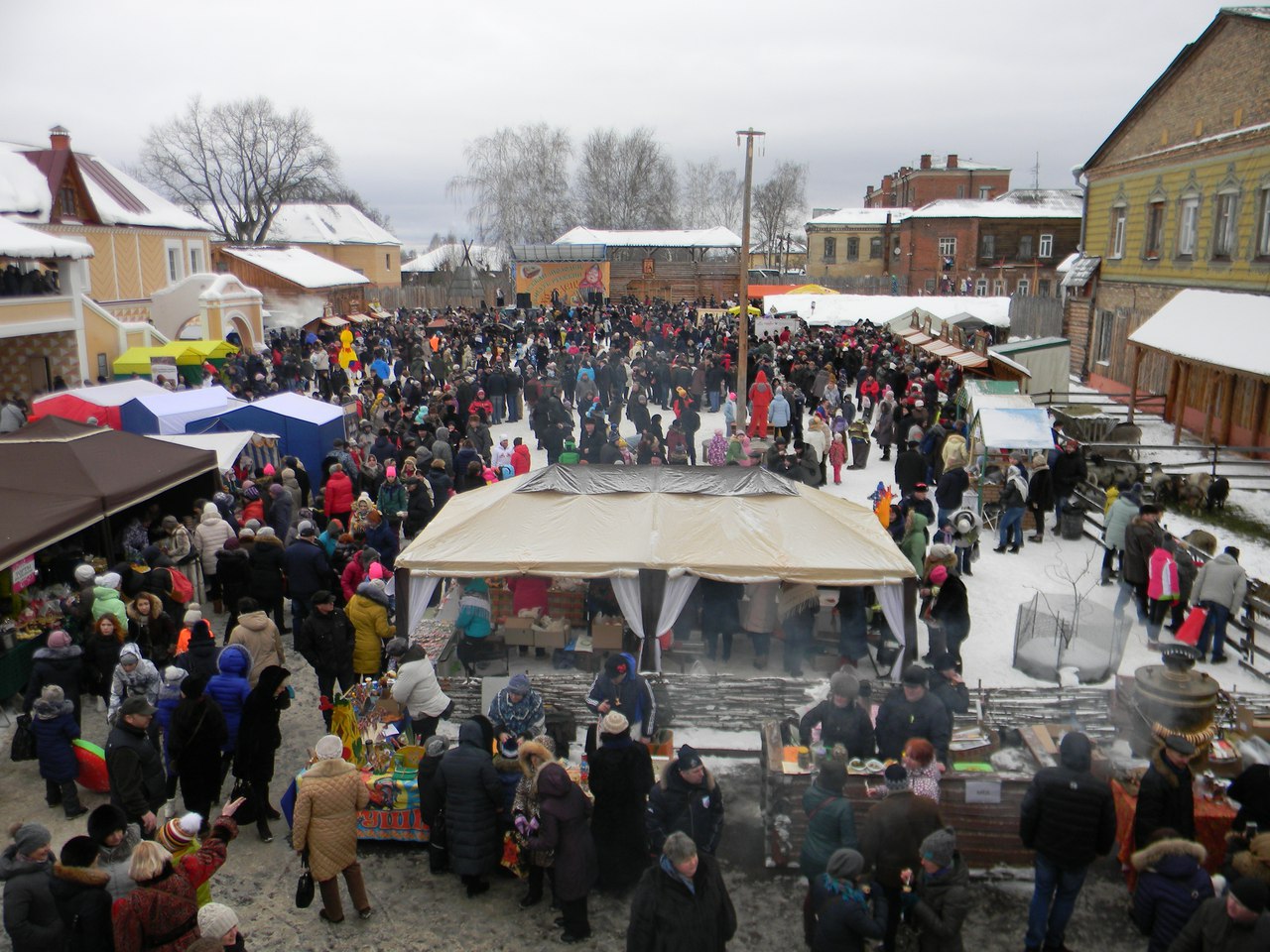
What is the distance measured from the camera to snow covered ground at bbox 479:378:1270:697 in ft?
27.9

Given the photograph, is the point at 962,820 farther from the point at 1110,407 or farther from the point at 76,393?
the point at 1110,407

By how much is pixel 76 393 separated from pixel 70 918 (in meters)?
12.4

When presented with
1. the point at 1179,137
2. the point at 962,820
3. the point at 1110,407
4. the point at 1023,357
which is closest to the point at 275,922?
the point at 962,820

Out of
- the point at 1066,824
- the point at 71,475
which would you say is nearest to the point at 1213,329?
the point at 1066,824

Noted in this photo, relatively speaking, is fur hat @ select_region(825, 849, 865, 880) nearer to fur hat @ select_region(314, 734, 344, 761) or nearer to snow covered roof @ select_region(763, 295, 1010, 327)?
fur hat @ select_region(314, 734, 344, 761)

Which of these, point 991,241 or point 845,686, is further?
point 991,241

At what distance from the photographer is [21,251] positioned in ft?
54.9

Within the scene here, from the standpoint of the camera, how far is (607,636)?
338 inches

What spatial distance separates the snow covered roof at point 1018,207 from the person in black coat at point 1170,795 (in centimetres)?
4566

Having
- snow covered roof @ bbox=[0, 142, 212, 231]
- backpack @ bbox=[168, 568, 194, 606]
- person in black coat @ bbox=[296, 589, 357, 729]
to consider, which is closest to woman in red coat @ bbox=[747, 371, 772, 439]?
backpack @ bbox=[168, 568, 194, 606]

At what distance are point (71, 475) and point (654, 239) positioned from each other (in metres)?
38.6

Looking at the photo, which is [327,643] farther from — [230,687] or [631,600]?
[631,600]

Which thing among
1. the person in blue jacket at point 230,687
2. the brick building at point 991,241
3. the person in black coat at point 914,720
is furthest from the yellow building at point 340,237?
the person in black coat at point 914,720

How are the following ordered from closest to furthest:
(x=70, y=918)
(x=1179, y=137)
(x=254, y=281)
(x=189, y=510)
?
1. (x=70, y=918)
2. (x=189, y=510)
3. (x=1179, y=137)
4. (x=254, y=281)
